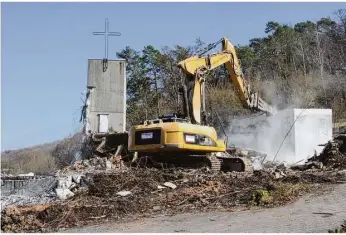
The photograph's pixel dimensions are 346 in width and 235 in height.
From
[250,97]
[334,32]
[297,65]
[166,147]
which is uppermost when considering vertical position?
[334,32]

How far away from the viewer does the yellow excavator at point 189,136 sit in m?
14.3

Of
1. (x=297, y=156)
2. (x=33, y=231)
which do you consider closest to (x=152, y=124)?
(x=33, y=231)

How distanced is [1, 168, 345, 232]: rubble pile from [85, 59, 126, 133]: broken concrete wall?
46.4 feet

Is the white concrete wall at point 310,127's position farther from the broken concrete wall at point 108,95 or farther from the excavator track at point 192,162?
the excavator track at point 192,162

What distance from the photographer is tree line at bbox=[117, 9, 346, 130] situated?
124 feet

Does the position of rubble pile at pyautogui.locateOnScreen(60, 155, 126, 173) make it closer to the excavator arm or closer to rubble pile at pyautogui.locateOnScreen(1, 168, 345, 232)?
the excavator arm

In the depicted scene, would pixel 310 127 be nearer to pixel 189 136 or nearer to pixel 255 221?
pixel 189 136

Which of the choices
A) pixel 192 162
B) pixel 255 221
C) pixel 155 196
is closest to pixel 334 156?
pixel 192 162

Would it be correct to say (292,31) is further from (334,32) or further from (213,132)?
(213,132)

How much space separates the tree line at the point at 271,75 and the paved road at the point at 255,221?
21.4m

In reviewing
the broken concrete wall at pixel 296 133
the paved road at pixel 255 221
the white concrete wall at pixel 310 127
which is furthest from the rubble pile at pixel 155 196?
the white concrete wall at pixel 310 127

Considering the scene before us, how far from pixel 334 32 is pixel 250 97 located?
32.6 meters

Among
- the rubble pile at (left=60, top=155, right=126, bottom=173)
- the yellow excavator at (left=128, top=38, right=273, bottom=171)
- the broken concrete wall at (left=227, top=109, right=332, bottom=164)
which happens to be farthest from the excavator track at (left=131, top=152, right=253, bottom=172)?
the broken concrete wall at (left=227, top=109, right=332, bottom=164)

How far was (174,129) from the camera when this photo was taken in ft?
46.6
